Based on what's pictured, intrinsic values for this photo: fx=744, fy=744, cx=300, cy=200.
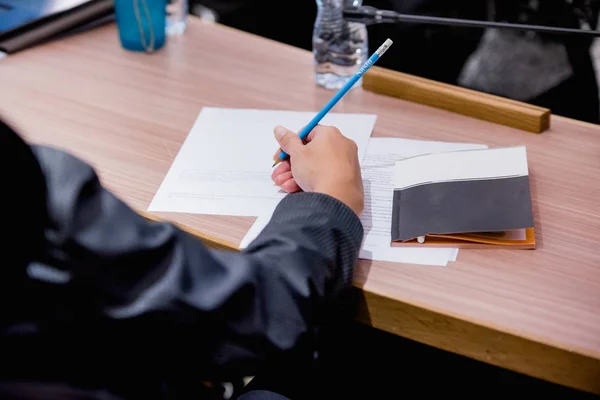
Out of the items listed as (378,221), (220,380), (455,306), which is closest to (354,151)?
(378,221)

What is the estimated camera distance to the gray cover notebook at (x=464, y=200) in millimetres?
953

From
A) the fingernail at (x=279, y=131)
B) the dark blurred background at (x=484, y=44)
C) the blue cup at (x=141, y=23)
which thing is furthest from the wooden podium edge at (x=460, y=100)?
the dark blurred background at (x=484, y=44)

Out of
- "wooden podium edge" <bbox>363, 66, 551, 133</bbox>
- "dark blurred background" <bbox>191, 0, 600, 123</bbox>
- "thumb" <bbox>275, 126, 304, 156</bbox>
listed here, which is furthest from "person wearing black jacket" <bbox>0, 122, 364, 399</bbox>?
"dark blurred background" <bbox>191, 0, 600, 123</bbox>

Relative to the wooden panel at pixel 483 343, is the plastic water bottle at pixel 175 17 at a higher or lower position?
lower

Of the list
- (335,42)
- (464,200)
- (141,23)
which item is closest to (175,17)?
(141,23)

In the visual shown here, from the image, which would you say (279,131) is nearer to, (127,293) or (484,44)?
(127,293)

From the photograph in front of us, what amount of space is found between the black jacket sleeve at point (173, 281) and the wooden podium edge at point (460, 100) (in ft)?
1.52

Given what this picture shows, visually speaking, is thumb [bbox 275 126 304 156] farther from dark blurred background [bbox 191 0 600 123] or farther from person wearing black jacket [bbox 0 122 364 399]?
dark blurred background [bbox 191 0 600 123]

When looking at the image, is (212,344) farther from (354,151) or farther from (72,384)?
(354,151)

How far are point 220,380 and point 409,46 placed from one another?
5.51 ft

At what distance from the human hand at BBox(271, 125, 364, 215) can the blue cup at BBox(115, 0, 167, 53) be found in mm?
500

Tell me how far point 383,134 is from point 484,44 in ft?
5.55

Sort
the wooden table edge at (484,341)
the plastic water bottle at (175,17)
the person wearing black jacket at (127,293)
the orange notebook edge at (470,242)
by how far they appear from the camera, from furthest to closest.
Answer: the plastic water bottle at (175,17)
the orange notebook edge at (470,242)
the wooden table edge at (484,341)
the person wearing black jacket at (127,293)

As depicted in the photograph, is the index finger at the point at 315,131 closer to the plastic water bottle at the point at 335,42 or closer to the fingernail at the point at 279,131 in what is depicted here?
the fingernail at the point at 279,131
